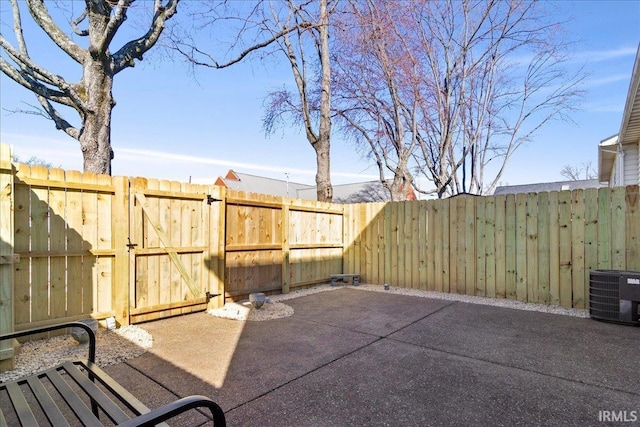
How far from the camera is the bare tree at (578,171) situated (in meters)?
27.3

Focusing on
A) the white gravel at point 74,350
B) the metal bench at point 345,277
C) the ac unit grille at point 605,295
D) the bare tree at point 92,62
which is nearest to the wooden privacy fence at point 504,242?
the metal bench at point 345,277

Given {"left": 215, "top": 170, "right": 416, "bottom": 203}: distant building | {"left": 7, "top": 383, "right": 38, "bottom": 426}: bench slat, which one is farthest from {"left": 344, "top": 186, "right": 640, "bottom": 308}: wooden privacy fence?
{"left": 215, "top": 170, "right": 416, "bottom": 203}: distant building

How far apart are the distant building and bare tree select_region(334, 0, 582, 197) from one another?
554 cm

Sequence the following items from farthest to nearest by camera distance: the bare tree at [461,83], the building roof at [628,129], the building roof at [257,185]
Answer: the building roof at [257,185] < the bare tree at [461,83] < the building roof at [628,129]

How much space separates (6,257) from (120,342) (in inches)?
53.3

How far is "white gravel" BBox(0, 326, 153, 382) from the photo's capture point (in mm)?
2918

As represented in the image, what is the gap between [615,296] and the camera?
4.23m

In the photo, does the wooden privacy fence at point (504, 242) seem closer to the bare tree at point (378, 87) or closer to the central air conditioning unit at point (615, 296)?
the central air conditioning unit at point (615, 296)

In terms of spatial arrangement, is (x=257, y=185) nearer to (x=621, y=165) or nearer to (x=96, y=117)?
(x=96, y=117)

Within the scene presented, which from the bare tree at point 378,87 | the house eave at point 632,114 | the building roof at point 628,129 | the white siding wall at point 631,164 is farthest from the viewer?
the bare tree at point 378,87

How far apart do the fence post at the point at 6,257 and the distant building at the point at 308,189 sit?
52.7 ft

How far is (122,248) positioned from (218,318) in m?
1.55

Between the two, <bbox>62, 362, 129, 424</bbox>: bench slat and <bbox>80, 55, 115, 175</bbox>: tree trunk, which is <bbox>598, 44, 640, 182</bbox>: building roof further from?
<bbox>80, 55, 115, 175</bbox>: tree trunk

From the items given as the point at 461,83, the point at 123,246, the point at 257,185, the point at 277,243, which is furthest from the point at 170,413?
the point at 257,185
